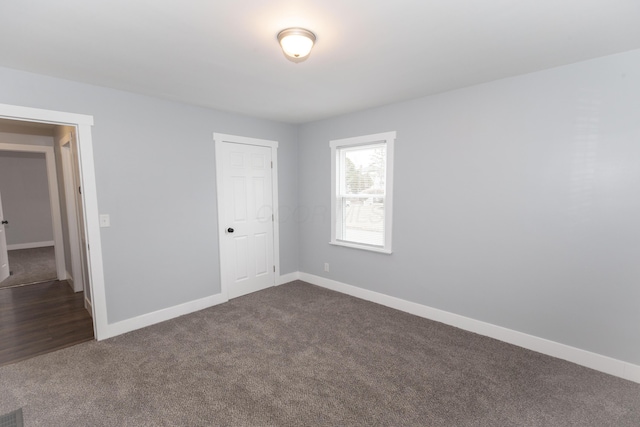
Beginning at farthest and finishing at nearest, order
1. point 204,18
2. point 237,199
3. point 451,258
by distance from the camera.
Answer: point 237,199
point 451,258
point 204,18

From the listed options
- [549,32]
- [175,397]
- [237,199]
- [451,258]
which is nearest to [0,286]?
→ [237,199]

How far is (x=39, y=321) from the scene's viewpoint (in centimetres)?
335

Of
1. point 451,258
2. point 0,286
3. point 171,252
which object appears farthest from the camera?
point 0,286

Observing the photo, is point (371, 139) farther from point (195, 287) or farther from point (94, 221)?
point (94, 221)

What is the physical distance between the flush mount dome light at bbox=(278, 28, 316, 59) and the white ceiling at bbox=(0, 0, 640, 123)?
45 mm

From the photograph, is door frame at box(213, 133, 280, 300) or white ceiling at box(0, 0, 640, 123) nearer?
white ceiling at box(0, 0, 640, 123)

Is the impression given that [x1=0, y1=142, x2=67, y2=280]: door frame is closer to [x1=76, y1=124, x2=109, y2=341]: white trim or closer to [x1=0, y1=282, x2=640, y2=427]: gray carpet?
[x1=76, y1=124, x2=109, y2=341]: white trim

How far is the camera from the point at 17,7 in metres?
1.58

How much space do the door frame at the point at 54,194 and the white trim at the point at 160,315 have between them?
8.95ft

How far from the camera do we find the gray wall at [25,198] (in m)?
6.83

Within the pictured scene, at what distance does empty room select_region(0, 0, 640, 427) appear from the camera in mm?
1892

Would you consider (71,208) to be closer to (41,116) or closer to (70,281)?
(70,281)

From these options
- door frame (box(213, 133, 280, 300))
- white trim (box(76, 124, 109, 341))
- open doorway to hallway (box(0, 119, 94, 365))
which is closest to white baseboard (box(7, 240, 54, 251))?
open doorway to hallway (box(0, 119, 94, 365))

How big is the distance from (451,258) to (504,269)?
0.49 m
